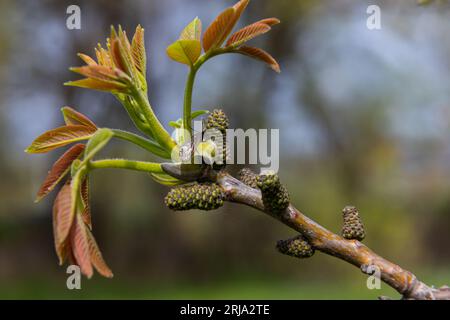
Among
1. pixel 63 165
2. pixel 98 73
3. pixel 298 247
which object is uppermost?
pixel 98 73

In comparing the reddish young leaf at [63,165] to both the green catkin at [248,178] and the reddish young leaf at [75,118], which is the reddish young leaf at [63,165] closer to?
the reddish young leaf at [75,118]

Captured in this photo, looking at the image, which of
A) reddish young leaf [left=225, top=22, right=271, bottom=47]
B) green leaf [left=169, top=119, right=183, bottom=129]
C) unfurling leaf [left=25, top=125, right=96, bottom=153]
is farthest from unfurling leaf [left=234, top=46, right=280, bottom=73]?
unfurling leaf [left=25, top=125, right=96, bottom=153]

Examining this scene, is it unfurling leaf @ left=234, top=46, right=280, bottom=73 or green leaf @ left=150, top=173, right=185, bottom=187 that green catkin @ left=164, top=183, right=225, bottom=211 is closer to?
green leaf @ left=150, top=173, right=185, bottom=187

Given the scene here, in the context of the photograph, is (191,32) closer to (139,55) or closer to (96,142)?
(139,55)

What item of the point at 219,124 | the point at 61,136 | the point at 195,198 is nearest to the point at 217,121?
the point at 219,124

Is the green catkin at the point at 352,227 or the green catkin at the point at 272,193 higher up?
the green catkin at the point at 272,193

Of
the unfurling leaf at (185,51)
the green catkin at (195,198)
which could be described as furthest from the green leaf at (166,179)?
the unfurling leaf at (185,51)

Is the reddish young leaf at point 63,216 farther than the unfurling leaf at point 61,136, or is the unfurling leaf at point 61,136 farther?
the unfurling leaf at point 61,136
